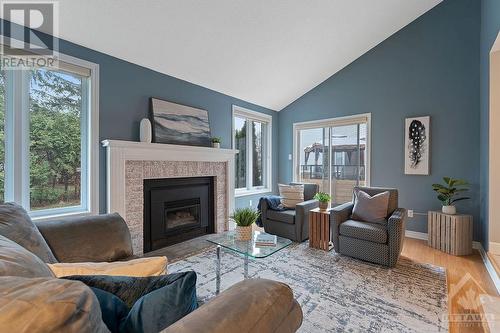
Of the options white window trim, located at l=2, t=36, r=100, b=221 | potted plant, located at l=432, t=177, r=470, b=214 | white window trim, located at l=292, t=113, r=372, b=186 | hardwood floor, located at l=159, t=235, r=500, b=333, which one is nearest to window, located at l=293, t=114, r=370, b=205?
white window trim, located at l=292, t=113, r=372, b=186

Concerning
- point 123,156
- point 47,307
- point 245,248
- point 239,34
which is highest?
point 239,34

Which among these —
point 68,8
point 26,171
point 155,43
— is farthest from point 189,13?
point 26,171

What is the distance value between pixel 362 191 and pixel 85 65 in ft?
12.0

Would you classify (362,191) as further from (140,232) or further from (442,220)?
(140,232)

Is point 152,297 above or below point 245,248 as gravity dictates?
above

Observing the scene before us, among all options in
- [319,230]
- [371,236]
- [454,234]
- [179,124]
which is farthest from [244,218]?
[454,234]

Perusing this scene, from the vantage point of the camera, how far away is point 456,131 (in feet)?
11.7

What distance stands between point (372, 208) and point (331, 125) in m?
2.23

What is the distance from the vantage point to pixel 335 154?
16.1 feet

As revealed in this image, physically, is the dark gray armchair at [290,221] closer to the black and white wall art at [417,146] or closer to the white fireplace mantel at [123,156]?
the white fireplace mantel at [123,156]

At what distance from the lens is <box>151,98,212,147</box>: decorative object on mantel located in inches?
131

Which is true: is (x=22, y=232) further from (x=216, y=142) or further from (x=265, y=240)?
(x=216, y=142)

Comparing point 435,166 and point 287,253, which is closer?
point 287,253

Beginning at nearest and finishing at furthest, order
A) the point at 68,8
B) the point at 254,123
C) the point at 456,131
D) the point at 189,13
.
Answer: the point at 68,8
the point at 189,13
the point at 456,131
the point at 254,123
